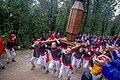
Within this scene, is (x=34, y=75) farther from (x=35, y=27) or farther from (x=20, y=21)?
(x=35, y=27)

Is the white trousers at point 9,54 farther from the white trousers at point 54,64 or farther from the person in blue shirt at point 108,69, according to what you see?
the person in blue shirt at point 108,69

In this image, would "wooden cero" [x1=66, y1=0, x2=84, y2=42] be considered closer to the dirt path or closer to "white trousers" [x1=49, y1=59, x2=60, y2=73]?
"white trousers" [x1=49, y1=59, x2=60, y2=73]

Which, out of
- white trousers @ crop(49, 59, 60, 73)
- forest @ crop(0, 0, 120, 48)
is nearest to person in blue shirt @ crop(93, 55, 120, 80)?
white trousers @ crop(49, 59, 60, 73)

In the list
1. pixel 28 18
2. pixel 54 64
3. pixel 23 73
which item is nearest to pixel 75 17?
pixel 54 64

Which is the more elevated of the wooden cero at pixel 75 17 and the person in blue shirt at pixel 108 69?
the wooden cero at pixel 75 17

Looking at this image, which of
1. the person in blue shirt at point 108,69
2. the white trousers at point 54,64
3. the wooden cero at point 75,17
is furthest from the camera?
the white trousers at point 54,64

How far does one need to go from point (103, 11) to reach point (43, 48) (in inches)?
1167

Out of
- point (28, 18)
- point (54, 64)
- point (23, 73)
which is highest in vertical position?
point (28, 18)

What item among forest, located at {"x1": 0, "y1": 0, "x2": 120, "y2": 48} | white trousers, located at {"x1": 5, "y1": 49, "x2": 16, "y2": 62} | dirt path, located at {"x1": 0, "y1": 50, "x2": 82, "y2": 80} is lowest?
dirt path, located at {"x1": 0, "y1": 50, "x2": 82, "y2": 80}

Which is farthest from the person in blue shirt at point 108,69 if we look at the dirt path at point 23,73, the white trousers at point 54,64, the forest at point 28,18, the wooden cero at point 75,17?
the forest at point 28,18

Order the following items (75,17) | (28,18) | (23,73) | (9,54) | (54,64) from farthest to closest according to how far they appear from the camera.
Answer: (28,18) → (9,54) → (23,73) → (54,64) → (75,17)

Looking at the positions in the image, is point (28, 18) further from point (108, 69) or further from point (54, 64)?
point (108, 69)

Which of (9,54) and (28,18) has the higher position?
(28,18)

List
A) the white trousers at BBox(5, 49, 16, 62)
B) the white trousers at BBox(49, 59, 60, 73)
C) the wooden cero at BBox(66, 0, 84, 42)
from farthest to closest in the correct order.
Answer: the white trousers at BBox(5, 49, 16, 62)
the white trousers at BBox(49, 59, 60, 73)
the wooden cero at BBox(66, 0, 84, 42)
